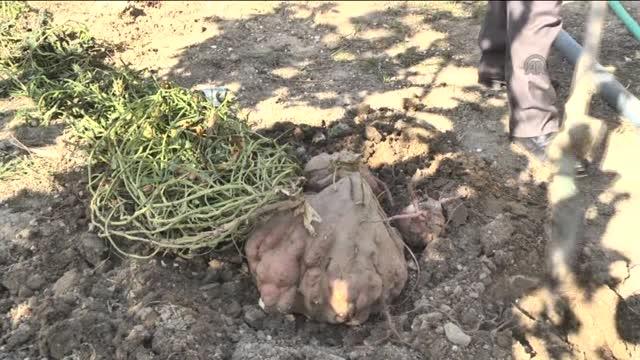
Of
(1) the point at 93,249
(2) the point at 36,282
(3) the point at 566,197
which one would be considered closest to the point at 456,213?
(3) the point at 566,197

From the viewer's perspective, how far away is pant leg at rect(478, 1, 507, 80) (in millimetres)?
3541

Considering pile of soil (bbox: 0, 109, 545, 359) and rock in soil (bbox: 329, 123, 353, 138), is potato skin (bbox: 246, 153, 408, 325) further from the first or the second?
rock in soil (bbox: 329, 123, 353, 138)

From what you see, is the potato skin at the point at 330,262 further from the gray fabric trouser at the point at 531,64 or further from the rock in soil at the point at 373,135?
the gray fabric trouser at the point at 531,64

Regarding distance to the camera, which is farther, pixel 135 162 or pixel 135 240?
pixel 135 162

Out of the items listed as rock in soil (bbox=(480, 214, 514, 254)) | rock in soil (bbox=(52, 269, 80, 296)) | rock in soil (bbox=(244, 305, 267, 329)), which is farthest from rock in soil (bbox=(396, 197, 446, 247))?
rock in soil (bbox=(52, 269, 80, 296))

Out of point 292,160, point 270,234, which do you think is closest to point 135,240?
point 270,234

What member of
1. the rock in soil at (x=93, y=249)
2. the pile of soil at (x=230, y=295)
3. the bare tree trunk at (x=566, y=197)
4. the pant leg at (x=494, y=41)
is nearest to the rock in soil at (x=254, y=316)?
the pile of soil at (x=230, y=295)

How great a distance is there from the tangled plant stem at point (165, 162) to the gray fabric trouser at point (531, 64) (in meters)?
1.18

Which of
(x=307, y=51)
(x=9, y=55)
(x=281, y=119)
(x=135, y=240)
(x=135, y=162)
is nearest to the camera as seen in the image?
(x=135, y=240)

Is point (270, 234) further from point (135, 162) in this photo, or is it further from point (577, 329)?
point (577, 329)

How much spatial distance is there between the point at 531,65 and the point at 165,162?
1.81 metres

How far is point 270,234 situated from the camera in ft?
8.47

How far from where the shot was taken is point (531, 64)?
321cm

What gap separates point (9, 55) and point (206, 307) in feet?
8.90
